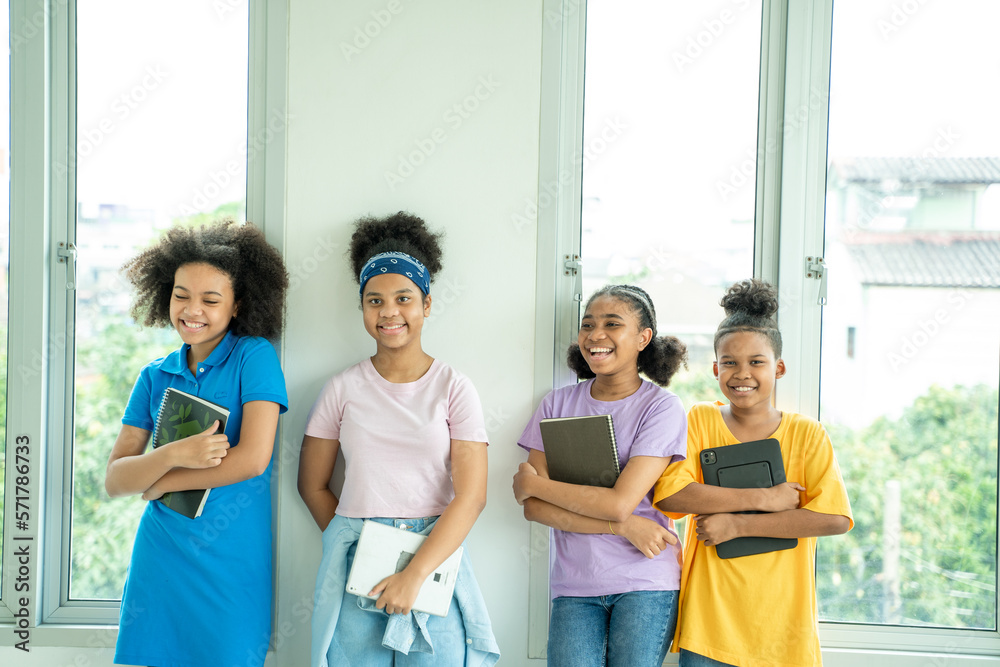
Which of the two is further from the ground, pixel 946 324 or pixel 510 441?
pixel 946 324

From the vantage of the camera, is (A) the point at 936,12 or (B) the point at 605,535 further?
(A) the point at 936,12

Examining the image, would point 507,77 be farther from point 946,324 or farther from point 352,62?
point 946,324

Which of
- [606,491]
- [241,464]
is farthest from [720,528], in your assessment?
[241,464]

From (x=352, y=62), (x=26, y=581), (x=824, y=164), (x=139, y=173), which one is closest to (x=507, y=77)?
(x=352, y=62)

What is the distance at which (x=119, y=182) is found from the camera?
197cm

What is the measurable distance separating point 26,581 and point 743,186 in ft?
7.82

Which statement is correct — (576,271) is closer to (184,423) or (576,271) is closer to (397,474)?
(397,474)

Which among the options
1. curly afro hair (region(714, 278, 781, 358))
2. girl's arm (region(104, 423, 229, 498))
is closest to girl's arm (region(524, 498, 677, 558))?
curly afro hair (region(714, 278, 781, 358))

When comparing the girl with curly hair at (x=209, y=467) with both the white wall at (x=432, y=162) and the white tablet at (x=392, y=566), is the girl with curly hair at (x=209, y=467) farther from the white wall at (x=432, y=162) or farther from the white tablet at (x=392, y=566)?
the white tablet at (x=392, y=566)

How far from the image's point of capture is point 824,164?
6.28ft

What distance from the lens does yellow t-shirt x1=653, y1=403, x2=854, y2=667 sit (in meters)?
1.59

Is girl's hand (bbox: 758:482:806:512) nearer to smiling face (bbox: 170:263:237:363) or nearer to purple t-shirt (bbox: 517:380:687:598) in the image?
purple t-shirt (bbox: 517:380:687:598)

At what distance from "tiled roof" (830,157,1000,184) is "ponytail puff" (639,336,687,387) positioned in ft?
2.34

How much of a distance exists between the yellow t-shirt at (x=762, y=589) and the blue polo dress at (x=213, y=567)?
102 centimetres
